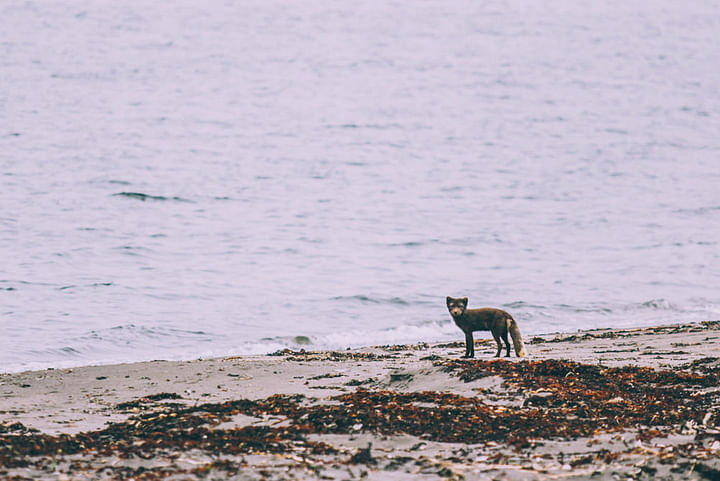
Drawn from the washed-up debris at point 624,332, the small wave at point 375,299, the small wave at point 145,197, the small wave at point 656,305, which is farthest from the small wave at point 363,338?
the small wave at point 145,197

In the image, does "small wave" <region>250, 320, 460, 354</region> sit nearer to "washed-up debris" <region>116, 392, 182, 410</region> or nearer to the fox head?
the fox head

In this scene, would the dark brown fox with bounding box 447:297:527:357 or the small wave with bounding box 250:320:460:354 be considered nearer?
the dark brown fox with bounding box 447:297:527:357

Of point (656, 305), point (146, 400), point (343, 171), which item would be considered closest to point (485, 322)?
point (146, 400)

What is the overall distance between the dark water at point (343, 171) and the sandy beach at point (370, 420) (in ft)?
12.6

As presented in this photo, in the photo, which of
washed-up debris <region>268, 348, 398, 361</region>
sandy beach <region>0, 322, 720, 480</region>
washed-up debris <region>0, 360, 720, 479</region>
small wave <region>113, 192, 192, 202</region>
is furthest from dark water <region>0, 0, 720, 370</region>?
washed-up debris <region>0, 360, 720, 479</region>

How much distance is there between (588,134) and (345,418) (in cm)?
3202

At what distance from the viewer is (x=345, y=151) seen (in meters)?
32.7

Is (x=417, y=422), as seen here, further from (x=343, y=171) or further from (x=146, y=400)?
(x=343, y=171)

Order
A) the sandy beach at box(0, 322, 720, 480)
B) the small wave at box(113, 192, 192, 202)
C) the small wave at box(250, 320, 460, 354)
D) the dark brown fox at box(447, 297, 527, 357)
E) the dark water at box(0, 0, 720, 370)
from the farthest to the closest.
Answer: the small wave at box(113, 192, 192, 202) → the dark water at box(0, 0, 720, 370) → the small wave at box(250, 320, 460, 354) → the dark brown fox at box(447, 297, 527, 357) → the sandy beach at box(0, 322, 720, 480)

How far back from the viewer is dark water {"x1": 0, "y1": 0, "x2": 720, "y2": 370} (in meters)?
16.1

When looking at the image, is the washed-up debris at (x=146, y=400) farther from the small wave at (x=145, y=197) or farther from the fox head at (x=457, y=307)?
the small wave at (x=145, y=197)

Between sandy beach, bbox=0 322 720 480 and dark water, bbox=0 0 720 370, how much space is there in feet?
12.6

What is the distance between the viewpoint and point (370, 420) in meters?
6.36

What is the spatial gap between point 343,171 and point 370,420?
2405 centimetres
